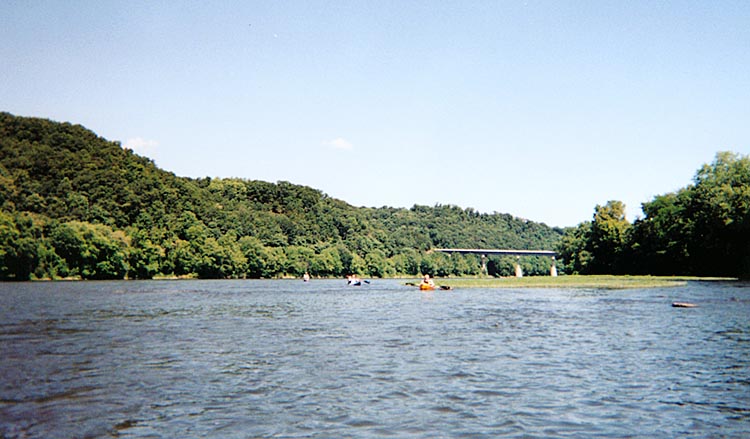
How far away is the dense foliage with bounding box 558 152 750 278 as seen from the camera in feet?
358

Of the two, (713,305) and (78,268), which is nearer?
(713,305)

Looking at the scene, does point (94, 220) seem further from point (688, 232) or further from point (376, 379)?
point (376, 379)

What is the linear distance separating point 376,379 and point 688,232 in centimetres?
11310

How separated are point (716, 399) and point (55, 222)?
138 m

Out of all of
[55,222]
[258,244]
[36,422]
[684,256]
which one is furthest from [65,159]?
[36,422]

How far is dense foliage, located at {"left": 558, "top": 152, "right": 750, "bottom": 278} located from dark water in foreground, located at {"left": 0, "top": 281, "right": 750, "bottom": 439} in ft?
253

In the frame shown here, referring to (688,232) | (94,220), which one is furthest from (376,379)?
(94,220)

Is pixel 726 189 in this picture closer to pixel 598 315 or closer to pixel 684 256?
pixel 684 256

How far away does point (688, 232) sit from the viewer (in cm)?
11919

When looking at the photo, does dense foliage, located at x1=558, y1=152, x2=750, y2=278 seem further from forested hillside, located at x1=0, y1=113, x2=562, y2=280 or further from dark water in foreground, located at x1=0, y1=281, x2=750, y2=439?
forested hillside, located at x1=0, y1=113, x2=562, y2=280

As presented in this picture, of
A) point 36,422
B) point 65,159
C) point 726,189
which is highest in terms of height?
point 65,159

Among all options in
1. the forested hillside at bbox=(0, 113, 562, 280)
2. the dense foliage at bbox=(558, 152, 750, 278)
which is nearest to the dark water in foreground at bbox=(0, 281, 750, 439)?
the dense foliage at bbox=(558, 152, 750, 278)

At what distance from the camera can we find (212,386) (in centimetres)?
2033

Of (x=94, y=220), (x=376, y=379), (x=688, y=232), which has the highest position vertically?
(x=94, y=220)
